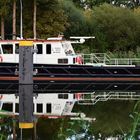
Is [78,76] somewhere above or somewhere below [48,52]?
below

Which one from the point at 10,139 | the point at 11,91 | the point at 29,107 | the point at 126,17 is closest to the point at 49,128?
the point at 29,107

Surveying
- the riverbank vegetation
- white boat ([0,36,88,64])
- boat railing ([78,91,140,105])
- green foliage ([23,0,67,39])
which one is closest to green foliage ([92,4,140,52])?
the riverbank vegetation

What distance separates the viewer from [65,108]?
19047 millimetres

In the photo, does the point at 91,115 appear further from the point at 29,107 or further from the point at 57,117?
the point at 29,107

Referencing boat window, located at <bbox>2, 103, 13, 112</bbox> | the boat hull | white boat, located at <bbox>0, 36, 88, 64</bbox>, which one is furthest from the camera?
white boat, located at <bbox>0, 36, 88, 64</bbox>

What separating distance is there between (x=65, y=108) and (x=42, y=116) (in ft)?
6.65

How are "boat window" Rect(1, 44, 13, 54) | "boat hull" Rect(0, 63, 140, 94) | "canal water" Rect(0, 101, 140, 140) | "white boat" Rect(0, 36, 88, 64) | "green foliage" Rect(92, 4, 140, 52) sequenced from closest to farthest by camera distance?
"canal water" Rect(0, 101, 140, 140)
"boat hull" Rect(0, 63, 140, 94)
"white boat" Rect(0, 36, 88, 64)
"boat window" Rect(1, 44, 13, 54)
"green foliage" Rect(92, 4, 140, 52)

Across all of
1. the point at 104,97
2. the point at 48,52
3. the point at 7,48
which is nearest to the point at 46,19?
the point at 7,48

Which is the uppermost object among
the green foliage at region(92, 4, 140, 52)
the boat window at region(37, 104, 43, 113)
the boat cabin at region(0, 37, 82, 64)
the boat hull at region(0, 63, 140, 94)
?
the green foliage at region(92, 4, 140, 52)

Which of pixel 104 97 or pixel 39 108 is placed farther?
pixel 104 97

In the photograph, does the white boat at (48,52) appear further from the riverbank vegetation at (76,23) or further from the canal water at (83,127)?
the riverbank vegetation at (76,23)

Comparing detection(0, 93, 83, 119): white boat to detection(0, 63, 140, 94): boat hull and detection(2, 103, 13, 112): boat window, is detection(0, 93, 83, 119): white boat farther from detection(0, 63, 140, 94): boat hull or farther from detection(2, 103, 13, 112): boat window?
detection(0, 63, 140, 94): boat hull

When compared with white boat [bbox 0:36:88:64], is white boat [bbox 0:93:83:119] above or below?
below

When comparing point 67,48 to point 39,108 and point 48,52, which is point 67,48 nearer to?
point 48,52
